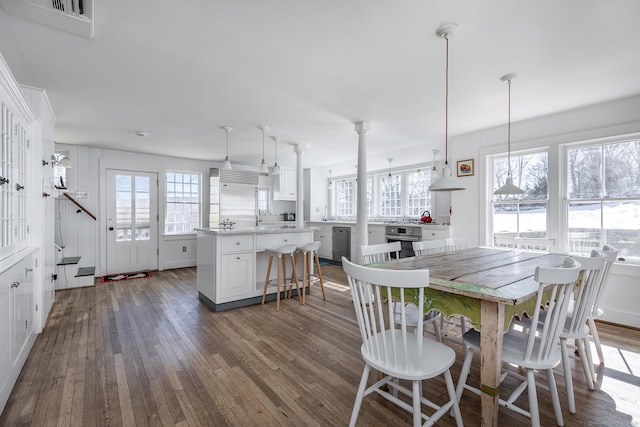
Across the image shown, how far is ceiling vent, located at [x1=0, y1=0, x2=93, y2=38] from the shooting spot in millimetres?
1693

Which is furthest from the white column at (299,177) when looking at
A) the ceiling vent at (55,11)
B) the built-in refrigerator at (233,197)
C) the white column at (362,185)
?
the ceiling vent at (55,11)

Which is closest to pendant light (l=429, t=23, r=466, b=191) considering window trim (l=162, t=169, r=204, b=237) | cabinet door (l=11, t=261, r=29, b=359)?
cabinet door (l=11, t=261, r=29, b=359)

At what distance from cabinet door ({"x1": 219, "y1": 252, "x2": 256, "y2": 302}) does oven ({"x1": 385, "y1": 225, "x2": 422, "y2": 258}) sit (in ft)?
9.17

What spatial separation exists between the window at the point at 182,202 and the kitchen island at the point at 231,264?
268 centimetres

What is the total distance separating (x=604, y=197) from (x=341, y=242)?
4306mm

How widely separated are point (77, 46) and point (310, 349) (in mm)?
3022

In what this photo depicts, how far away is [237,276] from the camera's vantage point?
3676 millimetres

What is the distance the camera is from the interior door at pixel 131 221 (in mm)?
5566

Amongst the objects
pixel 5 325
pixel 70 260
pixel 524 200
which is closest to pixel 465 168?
pixel 524 200

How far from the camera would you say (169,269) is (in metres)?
6.12

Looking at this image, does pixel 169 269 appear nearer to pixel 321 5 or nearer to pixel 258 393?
pixel 258 393

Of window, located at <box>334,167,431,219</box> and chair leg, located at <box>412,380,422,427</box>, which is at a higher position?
window, located at <box>334,167,431,219</box>

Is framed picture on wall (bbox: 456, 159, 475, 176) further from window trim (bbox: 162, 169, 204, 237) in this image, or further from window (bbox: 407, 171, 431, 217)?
window trim (bbox: 162, 169, 204, 237)

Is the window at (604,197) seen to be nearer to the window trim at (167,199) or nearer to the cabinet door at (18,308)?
the cabinet door at (18,308)
